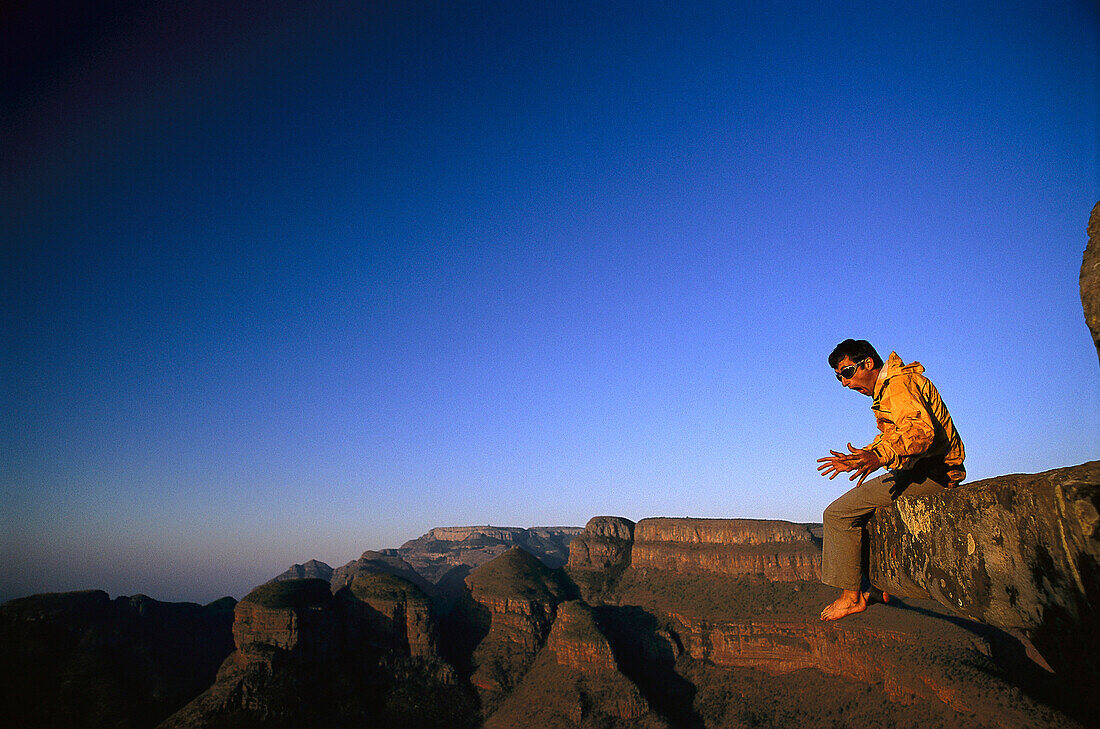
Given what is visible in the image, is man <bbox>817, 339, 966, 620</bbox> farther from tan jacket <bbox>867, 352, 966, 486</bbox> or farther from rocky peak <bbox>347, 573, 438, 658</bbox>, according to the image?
rocky peak <bbox>347, 573, 438, 658</bbox>

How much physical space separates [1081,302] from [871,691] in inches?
2946

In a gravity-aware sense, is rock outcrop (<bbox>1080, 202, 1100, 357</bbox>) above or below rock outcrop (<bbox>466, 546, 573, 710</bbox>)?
above

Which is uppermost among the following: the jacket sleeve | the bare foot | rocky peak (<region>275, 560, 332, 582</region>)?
the jacket sleeve

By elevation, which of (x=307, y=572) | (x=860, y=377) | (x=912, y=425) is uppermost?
(x=860, y=377)

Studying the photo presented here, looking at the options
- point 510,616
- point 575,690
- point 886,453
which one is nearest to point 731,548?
point 575,690

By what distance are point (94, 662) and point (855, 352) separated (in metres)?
91.8

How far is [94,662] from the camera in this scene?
64.2 meters

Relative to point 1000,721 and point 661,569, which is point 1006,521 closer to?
point 1000,721

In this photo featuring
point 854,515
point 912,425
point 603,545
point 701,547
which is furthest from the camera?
point 603,545

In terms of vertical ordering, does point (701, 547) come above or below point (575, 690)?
above

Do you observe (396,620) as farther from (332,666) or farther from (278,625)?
(278,625)

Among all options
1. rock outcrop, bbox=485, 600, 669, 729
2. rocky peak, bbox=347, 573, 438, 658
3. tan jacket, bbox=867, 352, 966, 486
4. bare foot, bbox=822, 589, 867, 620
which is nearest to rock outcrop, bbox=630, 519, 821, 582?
rock outcrop, bbox=485, 600, 669, 729

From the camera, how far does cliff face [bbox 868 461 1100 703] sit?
2.92 metres

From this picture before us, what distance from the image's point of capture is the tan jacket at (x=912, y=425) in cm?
477
